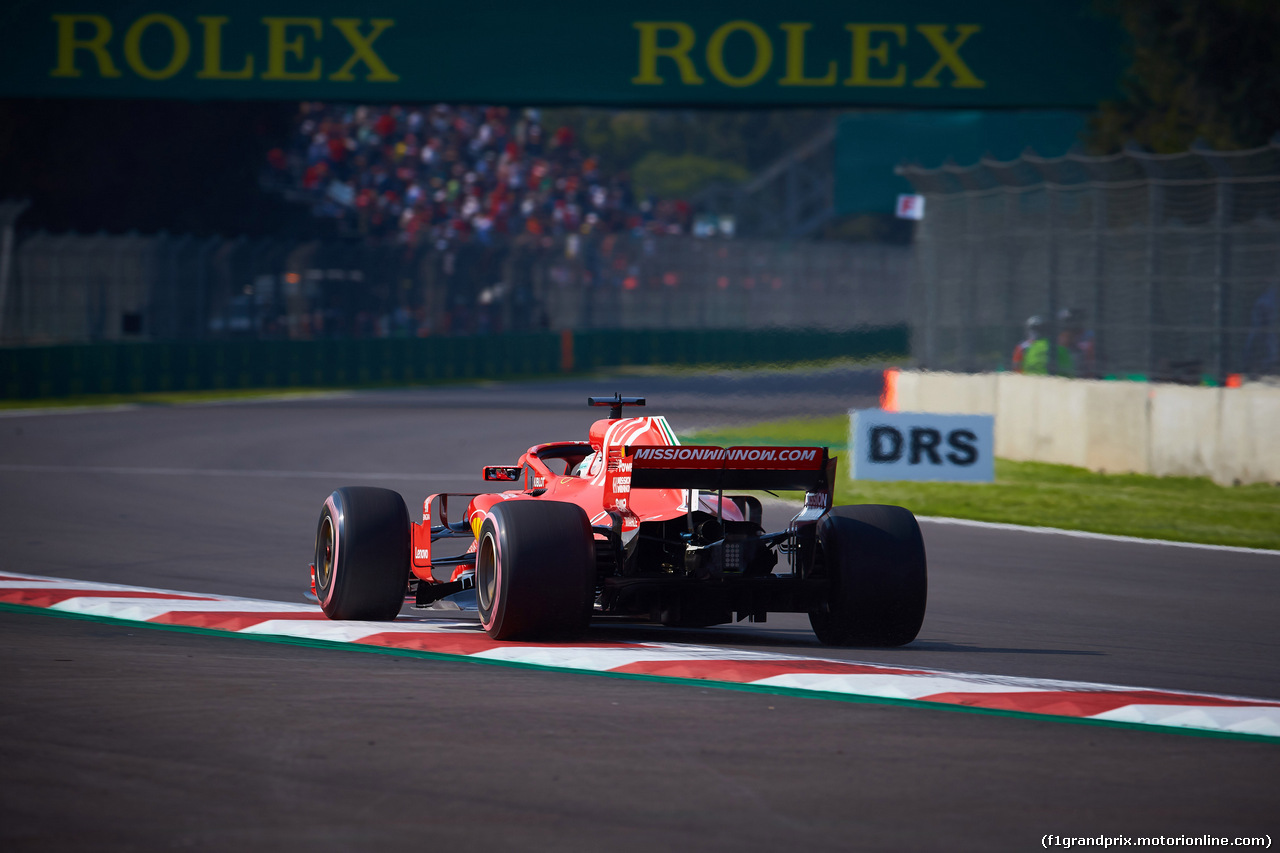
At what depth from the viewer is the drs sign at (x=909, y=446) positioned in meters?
16.8

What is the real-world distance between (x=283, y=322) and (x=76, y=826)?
30.1 meters

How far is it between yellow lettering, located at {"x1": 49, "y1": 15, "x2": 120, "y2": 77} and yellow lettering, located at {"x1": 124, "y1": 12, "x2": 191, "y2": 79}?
273 mm

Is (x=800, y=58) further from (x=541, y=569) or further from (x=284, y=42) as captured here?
(x=541, y=569)

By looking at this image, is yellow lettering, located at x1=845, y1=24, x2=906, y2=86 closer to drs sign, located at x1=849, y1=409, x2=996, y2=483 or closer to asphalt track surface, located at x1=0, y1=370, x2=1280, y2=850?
drs sign, located at x1=849, y1=409, x2=996, y2=483

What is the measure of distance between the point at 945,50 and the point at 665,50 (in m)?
3.57

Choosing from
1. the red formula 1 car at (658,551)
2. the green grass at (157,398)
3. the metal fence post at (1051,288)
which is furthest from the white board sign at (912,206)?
the red formula 1 car at (658,551)

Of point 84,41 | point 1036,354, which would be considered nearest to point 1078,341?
point 1036,354

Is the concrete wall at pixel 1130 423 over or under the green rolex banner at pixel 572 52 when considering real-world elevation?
under

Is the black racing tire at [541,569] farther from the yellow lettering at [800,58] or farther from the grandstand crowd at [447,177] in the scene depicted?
the grandstand crowd at [447,177]

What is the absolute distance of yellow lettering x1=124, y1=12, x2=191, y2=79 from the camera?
24266mm

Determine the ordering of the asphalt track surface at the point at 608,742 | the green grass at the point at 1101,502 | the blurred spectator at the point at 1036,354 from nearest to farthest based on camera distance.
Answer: the asphalt track surface at the point at 608,742, the green grass at the point at 1101,502, the blurred spectator at the point at 1036,354

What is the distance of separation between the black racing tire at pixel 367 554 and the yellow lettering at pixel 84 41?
1732 centimetres

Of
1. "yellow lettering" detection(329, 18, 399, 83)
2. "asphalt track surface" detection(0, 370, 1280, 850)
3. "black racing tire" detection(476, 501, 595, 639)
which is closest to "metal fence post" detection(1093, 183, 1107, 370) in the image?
"asphalt track surface" detection(0, 370, 1280, 850)

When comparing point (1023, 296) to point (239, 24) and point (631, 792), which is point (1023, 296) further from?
point (631, 792)
